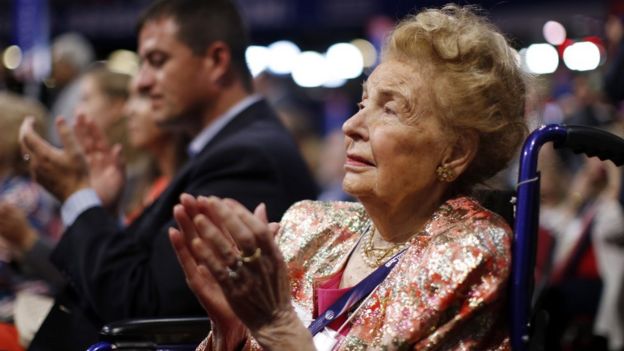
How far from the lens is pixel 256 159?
3057 mm

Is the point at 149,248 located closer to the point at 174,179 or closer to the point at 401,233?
the point at 174,179

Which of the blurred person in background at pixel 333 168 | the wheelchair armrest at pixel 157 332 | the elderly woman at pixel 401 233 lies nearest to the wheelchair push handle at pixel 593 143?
the elderly woman at pixel 401 233

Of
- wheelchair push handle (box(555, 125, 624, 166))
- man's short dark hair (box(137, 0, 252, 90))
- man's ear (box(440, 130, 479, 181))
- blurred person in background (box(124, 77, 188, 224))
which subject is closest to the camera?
wheelchair push handle (box(555, 125, 624, 166))

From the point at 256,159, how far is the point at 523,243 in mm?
1336

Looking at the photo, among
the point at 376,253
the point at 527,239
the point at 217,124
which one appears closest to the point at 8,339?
the point at 217,124

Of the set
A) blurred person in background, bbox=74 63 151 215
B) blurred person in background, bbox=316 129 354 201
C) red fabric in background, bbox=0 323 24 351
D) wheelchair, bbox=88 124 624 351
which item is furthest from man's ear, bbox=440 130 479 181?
blurred person in background, bbox=316 129 354 201

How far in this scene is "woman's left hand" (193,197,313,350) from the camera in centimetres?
165

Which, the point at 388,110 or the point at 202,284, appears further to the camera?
the point at 388,110

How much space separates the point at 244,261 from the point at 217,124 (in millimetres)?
1781

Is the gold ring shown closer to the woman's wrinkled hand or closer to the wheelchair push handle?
the woman's wrinkled hand

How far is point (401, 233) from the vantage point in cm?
212

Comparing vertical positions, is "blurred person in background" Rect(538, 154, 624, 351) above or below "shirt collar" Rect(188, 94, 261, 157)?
below

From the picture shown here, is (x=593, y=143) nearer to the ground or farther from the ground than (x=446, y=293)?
farther from the ground

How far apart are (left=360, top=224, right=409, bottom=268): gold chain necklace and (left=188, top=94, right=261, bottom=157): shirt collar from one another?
130 cm
